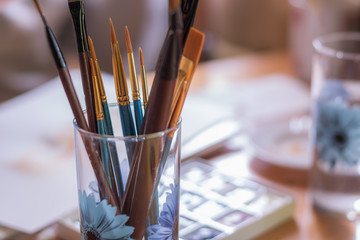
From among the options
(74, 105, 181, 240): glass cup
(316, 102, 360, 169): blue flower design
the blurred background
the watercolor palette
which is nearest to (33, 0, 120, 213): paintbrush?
(74, 105, 181, 240): glass cup

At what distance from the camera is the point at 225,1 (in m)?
1.29

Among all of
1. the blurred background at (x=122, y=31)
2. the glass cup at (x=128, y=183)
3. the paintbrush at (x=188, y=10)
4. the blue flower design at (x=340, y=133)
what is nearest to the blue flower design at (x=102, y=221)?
the glass cup at (x=128, y=183)

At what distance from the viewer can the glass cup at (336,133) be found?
45cm

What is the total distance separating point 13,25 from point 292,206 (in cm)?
85

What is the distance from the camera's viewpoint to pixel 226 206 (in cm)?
44

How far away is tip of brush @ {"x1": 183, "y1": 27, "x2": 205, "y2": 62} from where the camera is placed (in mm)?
265

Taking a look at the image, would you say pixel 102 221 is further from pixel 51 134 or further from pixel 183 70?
pixel 51 134

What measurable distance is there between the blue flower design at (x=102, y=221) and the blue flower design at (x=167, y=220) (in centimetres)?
2

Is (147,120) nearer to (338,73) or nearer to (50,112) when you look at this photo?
(338,73)

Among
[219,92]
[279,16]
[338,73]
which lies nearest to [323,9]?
[219,92]

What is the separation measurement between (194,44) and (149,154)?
0.21 ft

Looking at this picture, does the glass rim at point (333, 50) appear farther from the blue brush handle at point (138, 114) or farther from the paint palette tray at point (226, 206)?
the blue brush handle at point (138, 114)

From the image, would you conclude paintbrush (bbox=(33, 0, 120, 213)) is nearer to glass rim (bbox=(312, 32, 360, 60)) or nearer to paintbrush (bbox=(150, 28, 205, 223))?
paintbrush (bbox=(150, 28, 205, 223))

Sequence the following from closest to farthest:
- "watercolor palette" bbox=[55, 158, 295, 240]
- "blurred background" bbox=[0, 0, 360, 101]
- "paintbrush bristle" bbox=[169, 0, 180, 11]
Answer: "paintbrush bristle" bbox=[169, 0, 180, 11], "watercolor palette" bbox=[55, 158, 295, 240], "blurred background" bbox=[0, 0, 360, 101]
